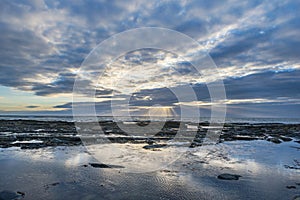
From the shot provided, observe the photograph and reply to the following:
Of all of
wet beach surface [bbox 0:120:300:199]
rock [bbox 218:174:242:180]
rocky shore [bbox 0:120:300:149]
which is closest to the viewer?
wet beach surface [bbox 0:120:300:199]

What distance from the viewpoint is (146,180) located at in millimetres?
11766

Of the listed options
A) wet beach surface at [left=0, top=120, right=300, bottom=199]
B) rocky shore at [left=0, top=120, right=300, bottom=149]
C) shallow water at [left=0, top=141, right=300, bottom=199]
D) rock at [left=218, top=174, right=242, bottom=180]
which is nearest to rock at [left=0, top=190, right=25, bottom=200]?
wet beach surface at [left=0, top=120, right=300, bottom=199]

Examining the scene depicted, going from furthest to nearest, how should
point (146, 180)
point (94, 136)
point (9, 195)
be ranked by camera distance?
point (94, 136) → point (146, 180) → point (9, 195)

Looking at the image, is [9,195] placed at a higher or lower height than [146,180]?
higher

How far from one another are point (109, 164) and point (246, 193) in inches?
352

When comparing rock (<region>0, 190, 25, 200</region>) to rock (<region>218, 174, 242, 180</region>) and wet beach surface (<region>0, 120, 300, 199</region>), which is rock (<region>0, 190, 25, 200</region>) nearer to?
wet beach surface (<region>0, 120, 300, 199</region>)

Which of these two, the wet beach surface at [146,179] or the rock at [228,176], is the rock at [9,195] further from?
the rock at [228,176]

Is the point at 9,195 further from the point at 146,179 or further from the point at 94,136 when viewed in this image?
the point at 94,136

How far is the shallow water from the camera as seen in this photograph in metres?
9.68

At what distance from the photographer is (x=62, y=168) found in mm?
13852

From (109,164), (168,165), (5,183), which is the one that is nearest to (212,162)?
(168,165)

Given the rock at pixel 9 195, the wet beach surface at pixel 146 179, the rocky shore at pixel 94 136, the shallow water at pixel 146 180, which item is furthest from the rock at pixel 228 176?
the rocky shore at pixel 94 136

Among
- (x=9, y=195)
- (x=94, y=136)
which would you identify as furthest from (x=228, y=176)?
(x=94, y=136)

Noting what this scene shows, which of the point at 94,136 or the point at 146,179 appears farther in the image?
the point at 94,136
